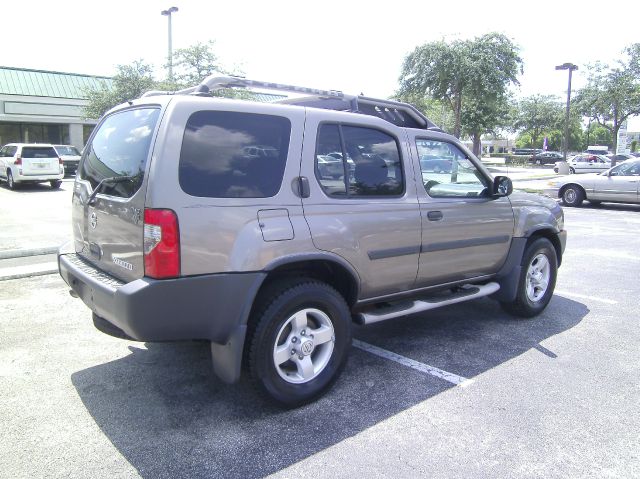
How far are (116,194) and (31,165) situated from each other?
705 inches

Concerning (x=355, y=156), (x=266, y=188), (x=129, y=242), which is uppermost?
(x=355, y=156)

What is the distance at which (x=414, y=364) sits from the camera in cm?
410

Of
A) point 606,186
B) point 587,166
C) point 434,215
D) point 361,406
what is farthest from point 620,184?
point 587,166

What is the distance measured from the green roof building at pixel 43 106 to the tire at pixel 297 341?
30043mm

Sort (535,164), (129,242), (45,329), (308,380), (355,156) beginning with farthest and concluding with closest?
(535,164), (45,329), (355,156), (308,380), (129,242)

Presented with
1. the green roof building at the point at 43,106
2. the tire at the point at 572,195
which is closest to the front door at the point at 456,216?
the tire at the point at 572,195

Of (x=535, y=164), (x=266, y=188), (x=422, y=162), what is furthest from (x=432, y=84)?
(x=535, y=164)

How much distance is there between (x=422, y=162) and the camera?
13.9ft

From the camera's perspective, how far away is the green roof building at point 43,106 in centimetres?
2955

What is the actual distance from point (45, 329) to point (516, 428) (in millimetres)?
4023

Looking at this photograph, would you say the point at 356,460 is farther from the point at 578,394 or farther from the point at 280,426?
the point at 578,394

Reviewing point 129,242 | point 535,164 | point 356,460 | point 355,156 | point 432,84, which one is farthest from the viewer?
point 535,164

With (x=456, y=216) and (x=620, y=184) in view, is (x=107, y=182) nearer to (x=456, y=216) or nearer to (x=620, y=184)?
(x=456, y=216)

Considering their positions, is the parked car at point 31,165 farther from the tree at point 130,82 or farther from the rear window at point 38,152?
the tree at point 130,82
